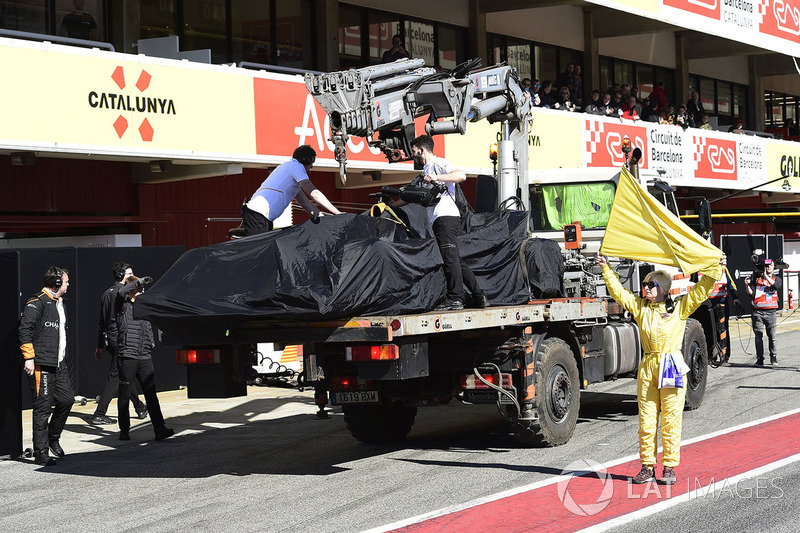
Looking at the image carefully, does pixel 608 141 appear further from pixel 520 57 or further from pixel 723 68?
pixel 723 68

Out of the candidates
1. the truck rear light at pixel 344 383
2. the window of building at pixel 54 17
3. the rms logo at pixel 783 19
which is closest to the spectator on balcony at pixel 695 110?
the rms logo at pixel 783 19

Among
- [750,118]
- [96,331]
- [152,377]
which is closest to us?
[152,377]

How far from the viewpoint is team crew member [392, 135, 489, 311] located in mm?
10336

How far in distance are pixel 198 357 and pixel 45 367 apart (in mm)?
2491

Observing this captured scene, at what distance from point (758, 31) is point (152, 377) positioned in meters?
24.7

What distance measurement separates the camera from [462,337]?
428 inches

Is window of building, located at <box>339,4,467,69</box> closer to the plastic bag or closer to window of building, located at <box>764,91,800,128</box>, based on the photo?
the plastic bag

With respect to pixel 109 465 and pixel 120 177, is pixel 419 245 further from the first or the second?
pixel 120 177

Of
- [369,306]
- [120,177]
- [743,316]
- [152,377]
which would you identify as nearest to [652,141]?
[743,316]

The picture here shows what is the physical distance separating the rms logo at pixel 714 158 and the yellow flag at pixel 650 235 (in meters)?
20.6

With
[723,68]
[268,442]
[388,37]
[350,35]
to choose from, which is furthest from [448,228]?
[723,68]

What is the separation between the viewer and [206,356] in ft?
32.2

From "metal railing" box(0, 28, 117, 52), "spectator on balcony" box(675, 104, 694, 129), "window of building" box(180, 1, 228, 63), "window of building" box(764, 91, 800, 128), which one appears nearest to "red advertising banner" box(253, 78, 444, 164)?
"metal railing" box(0, 28, 117, 52)

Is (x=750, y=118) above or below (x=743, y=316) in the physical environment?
above
